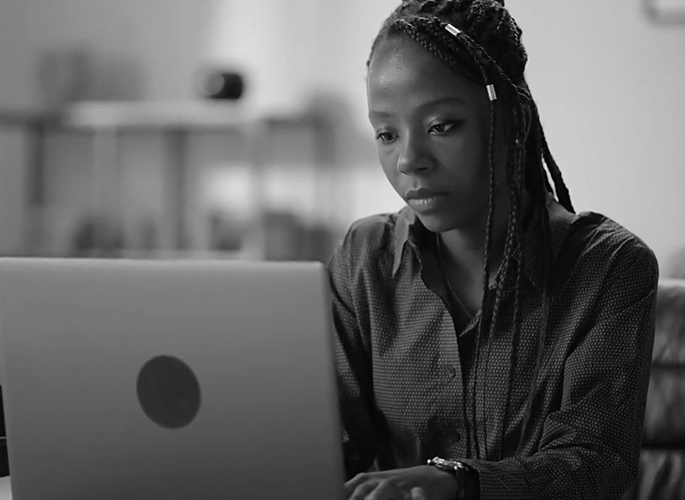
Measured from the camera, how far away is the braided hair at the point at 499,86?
3.76 feet

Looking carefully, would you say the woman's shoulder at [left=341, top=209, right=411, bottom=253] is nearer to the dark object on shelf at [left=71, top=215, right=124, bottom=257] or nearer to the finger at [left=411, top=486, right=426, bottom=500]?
the finger at [left=411, top=486, right=426, bottom=500]

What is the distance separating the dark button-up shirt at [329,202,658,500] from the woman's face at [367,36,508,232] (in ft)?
0.39

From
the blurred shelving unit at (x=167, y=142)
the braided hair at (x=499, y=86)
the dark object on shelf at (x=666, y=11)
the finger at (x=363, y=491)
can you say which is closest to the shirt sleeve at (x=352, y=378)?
the braided hair at (x=499, y=86)

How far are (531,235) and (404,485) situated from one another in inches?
17.0

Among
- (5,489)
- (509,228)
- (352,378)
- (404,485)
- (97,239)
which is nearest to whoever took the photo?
(404,485)

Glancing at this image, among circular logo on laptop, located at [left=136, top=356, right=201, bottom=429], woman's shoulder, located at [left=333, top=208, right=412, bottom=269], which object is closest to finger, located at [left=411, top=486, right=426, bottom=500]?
circular logo on laptop, located at [left=136, top=356, right=201, bottom=429]

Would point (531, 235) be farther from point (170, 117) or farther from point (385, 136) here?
point (170, 117)

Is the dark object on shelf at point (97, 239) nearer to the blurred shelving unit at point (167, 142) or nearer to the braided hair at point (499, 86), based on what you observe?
the blurred shelving unit at point (167, 142)

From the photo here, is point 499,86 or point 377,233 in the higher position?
point 499,86

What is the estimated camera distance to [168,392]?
801 mm

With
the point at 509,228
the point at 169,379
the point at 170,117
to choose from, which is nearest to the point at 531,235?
the point at 509,228

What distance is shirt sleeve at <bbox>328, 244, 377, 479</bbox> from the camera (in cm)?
128

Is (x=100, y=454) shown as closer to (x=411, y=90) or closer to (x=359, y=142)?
(x=411, y=90)

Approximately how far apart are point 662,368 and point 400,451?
1.29 ft
